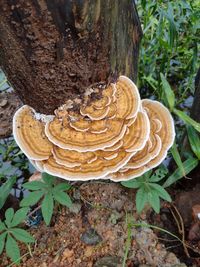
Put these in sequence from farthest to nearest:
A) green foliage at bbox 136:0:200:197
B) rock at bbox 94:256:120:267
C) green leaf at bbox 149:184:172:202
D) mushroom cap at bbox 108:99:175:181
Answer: green foliage at bbox 136:0:200:197, rock at bbox 94:256:120:267, green leaf at bbox 149:184:172:202, mushroom cap at bbox 108:99:175:181

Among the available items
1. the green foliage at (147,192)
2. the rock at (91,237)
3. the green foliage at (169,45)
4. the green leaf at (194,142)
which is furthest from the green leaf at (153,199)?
the green foliage at (169,45)

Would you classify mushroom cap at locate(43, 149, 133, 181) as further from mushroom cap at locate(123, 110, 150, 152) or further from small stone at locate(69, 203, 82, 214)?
small stone at locate(69, 203, 82, 214)

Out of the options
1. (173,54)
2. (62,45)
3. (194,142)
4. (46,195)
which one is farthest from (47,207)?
(173,54)

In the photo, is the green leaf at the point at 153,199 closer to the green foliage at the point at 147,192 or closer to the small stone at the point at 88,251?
the green foliage at the point at 147,192

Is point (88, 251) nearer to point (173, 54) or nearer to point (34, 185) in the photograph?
point (34, 185)

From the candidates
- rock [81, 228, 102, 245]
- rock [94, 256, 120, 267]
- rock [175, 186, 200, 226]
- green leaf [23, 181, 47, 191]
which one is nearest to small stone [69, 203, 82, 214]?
rock [81, 228, 102, 245]
